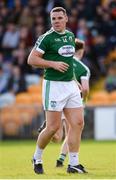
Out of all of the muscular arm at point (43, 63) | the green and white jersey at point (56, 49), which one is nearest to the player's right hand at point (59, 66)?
the muscular arm at point (43, 63)

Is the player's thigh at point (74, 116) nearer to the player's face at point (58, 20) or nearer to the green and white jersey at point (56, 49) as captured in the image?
the green and white jersey at point (56, 49)

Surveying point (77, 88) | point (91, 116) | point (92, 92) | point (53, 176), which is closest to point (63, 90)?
point (77, 88)

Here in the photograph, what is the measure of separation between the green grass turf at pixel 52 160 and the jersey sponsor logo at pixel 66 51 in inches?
66.8

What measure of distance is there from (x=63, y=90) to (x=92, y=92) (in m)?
12.0

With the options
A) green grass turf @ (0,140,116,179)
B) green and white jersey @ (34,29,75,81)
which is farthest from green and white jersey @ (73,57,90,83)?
green and white jersey @ (34,29,75,81)

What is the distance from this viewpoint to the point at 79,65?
44.2ft

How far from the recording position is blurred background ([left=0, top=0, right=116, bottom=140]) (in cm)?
2173

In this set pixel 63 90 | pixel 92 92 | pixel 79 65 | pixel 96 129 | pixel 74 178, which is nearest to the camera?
pixel 74 178

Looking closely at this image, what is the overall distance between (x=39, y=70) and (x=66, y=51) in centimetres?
1224

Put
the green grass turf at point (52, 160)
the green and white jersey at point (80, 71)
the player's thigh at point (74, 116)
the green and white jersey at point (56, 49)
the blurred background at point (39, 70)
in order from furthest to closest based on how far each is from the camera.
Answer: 1. the blurred background at point (39, 70)
2. the green and white jersey at point (80, 71)
3. the player's thigh at point (74, 116)
4. the green and white jersey at point (56, 49)
5. the green grass turf at point (52, 160)

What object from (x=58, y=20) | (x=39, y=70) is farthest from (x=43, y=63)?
(x=39, y=70)

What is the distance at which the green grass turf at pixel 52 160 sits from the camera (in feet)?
37.8

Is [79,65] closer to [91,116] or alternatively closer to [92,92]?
[91,116]

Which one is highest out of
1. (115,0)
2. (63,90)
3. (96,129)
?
(115,0)
